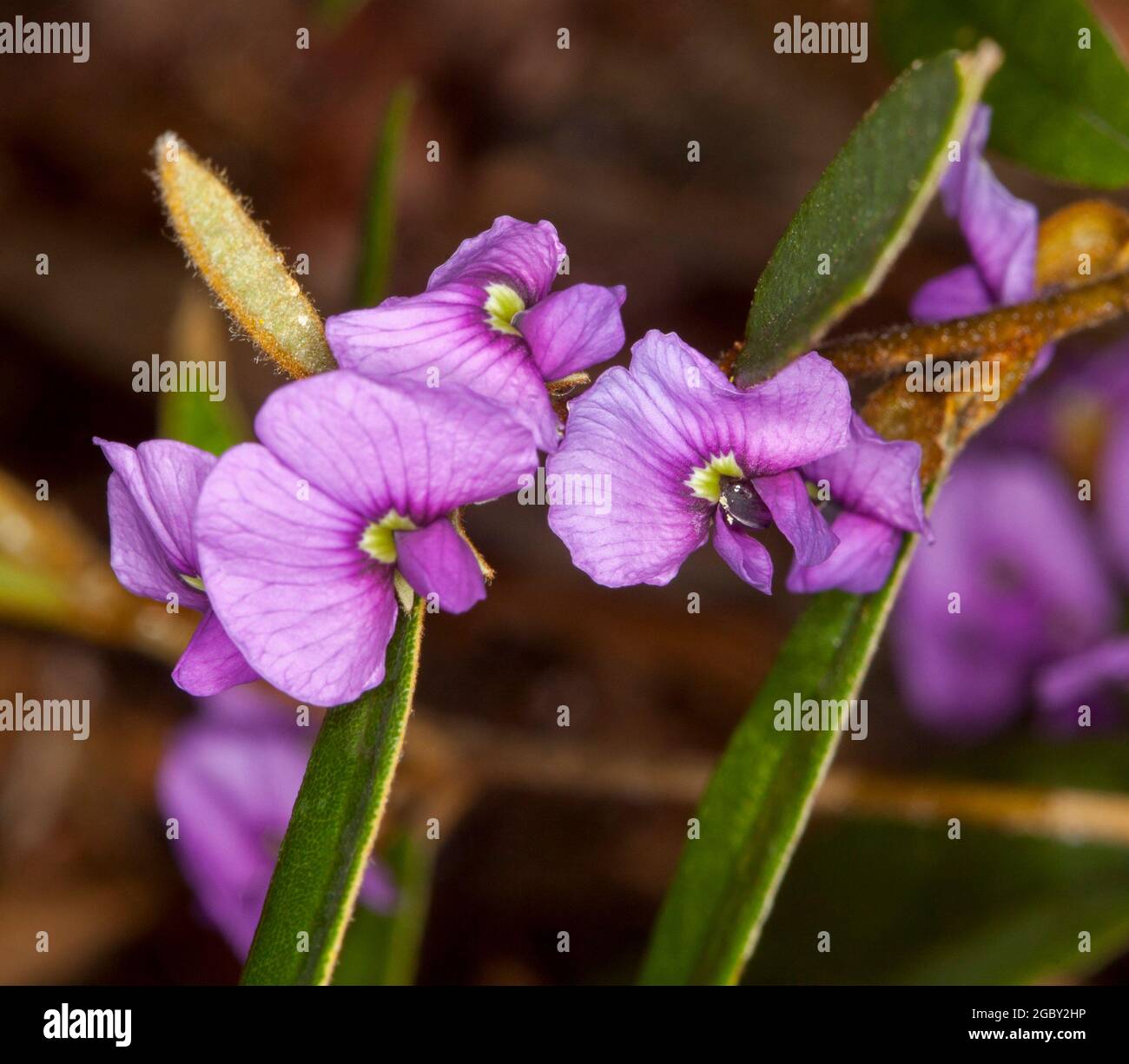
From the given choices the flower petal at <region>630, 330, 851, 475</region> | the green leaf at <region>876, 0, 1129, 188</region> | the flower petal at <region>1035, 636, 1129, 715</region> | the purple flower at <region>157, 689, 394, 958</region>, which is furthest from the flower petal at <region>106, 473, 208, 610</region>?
the flower petal at <region>1035, 636, 1129, 715</region>

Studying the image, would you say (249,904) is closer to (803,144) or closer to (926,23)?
(926,23)

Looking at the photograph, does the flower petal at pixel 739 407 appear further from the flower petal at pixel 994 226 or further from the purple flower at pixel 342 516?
the flower petal at pixel 994 226

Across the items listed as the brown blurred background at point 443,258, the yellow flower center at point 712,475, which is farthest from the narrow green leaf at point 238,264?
the brown blurred background at point 443,258

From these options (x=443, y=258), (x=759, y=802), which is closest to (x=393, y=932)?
(x=759, y=802)

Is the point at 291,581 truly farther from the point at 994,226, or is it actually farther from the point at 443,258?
the point at 443,258

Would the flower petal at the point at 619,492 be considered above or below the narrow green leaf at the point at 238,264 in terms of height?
below
